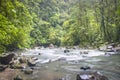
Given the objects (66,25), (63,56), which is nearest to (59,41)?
(66,25)

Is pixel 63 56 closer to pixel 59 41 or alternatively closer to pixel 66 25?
pixel 66 25

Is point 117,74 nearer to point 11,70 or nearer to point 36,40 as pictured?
point 11,70

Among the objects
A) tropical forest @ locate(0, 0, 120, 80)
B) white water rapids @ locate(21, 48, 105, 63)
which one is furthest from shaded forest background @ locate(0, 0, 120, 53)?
white water rapids @ locate(21, 48, 105, 63)

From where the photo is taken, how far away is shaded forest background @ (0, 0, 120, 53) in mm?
21156

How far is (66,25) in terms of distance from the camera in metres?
51.7

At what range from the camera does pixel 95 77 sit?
386 inches

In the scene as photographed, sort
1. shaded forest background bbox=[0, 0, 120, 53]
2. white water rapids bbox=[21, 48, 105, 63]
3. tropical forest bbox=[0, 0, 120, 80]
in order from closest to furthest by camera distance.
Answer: tropical forest bbox=[0, 0, 120, 80], white water rapids bbox=[21, 48, 105, 63], shaded forest background bbox=[0, 0, 120, 53]

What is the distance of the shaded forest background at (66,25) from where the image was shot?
21156 mm

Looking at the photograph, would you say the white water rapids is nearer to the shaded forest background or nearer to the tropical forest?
the tropical forest

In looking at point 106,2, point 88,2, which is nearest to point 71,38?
point 88,2

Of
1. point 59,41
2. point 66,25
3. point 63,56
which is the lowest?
point 59,41

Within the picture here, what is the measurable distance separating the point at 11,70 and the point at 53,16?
5603 centimetres

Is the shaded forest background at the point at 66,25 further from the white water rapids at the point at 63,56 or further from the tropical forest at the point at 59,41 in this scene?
the white water rapids at the point at 63,56

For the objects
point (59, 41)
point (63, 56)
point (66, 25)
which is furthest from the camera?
point (59, 41)
